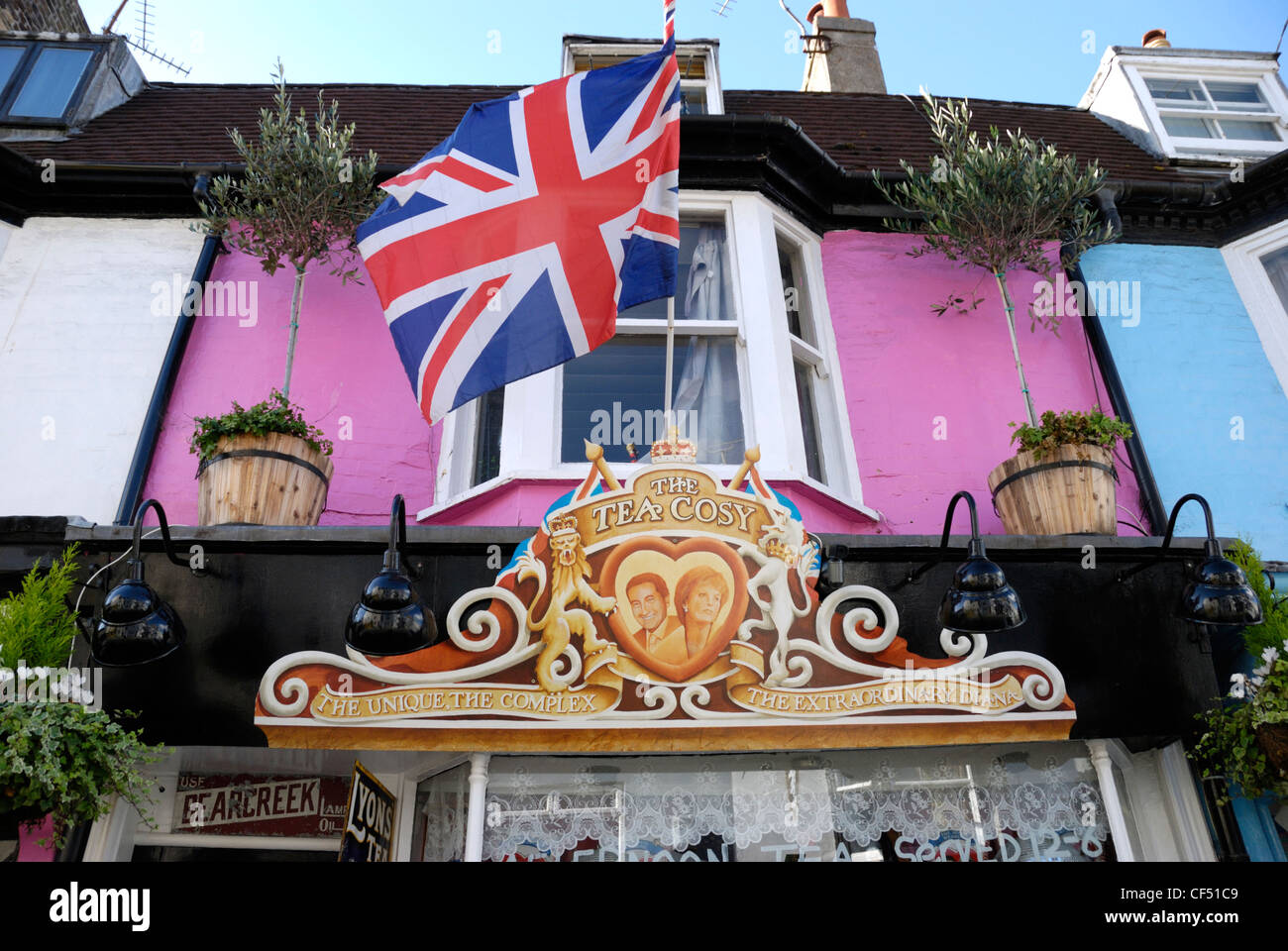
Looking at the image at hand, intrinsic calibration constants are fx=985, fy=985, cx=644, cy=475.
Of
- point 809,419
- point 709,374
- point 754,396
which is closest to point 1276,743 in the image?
point 809,419

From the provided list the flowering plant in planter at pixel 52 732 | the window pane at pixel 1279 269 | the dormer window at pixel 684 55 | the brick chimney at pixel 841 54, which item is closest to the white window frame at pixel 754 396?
the flowering plant in planter at pixel 52 732

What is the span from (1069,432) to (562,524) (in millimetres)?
3031

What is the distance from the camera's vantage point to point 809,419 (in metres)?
6.72

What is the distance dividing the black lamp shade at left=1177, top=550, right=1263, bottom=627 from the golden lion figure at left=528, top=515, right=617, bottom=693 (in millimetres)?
2915

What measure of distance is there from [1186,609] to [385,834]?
435 cm

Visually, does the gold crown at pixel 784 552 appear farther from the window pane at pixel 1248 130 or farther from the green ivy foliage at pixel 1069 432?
the window pane at pixel 1248 130

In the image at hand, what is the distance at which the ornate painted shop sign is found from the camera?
4.93 m

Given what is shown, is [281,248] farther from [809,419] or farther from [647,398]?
[809,419]

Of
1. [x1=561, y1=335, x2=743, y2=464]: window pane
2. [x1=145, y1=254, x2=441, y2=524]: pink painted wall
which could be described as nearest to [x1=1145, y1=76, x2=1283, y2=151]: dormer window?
[x1=561, y1=335, x2=743, y2=464]: window pane

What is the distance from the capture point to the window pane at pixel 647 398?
624 cm

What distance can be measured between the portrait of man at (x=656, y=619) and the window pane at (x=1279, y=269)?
558 cm

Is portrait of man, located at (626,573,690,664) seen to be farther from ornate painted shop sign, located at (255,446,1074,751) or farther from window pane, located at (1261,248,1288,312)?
window pane, located at (1261,248,1288,312)

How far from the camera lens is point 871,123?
9398mm
